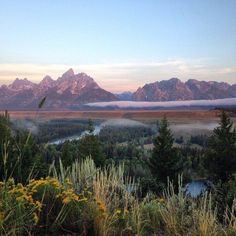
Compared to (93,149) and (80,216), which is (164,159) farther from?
(80,216)

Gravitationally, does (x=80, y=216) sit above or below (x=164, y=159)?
above

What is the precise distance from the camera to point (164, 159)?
174ft

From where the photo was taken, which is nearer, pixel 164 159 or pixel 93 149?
pixel 164 159

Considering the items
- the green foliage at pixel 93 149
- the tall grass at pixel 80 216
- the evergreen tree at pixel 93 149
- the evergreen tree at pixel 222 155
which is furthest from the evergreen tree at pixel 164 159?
the tall grass at pixel 80 216

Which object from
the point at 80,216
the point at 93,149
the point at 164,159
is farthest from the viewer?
the point at 93,149

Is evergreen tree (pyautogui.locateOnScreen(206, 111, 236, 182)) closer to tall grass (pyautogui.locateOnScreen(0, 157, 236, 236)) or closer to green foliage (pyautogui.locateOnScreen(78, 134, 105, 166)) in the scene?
green foliage (pyautogui.locateOnScreen(78, 134, 105, 166))

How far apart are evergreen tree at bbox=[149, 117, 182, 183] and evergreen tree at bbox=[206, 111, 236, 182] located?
4.25 m

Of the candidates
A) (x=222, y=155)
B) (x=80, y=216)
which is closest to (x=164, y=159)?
(x=222, y=155)

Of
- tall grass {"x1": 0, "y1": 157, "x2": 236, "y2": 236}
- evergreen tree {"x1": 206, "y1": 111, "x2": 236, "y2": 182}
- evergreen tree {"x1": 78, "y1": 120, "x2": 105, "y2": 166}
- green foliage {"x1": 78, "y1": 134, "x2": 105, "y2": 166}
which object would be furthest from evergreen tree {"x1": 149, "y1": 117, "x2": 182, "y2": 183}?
tall grass {"x1": 0, "y1": 157, "x2": 236, "y2": 236}

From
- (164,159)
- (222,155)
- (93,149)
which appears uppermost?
(93,149)

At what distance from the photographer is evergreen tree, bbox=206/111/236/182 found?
5162 cm

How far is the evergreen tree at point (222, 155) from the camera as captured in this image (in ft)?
169

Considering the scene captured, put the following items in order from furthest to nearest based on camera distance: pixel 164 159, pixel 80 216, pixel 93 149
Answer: pixel 93 149, pixel 164 159, pixel 80 216

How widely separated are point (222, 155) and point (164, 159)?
7402 mm
